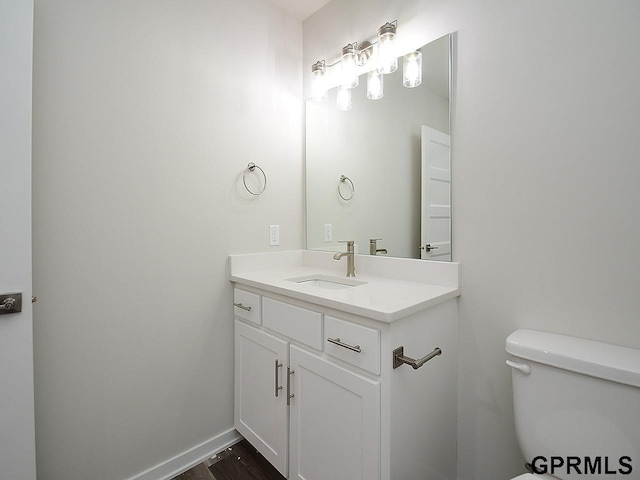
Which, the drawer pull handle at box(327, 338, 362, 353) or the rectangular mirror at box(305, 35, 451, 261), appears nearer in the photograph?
the drawer pull handle at box(327, 338, 362, 353)

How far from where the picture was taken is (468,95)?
124 cm

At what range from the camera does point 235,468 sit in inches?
56.9

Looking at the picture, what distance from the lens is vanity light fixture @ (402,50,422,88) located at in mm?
1368

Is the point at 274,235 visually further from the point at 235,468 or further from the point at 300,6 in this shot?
the point at 300,6

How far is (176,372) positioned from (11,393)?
0.59 metres

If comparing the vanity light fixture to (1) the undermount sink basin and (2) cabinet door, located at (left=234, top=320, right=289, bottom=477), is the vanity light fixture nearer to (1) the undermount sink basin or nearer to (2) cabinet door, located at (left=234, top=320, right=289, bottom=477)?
(1) the undermount sink basin

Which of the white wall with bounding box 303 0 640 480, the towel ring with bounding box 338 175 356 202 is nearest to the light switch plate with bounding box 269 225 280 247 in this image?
the towel ring with bounding box 338 175 356 202

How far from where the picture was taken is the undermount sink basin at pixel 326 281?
4.93ft

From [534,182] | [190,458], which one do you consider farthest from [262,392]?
[534,182]

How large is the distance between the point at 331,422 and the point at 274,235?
106 centimetres

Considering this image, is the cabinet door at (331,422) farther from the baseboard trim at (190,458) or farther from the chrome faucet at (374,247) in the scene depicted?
the chrome faucet at (374,247)

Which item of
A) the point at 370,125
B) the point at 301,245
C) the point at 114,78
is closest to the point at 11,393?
the point at 114,78

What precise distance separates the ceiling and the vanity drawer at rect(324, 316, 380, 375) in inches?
72.6

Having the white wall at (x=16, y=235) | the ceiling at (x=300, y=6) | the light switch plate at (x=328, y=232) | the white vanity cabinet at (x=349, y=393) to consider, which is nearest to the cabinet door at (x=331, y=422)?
the white vanity cabinet at (x=349, y=393)
